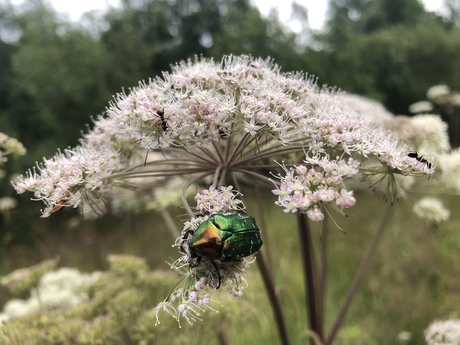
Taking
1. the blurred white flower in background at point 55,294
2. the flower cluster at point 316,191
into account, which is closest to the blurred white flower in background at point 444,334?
the flower cluster at point 316,191

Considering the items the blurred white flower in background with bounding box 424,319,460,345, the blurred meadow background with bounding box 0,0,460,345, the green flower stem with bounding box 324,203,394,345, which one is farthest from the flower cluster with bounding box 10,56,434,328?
the blurred white flower in background with bounding box 424,319,460,345

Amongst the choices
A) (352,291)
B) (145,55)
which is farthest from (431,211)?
(145,55)

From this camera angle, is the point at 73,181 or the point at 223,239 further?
the point at 73,181

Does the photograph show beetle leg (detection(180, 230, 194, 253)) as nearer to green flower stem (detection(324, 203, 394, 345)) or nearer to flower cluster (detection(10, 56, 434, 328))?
flower cluster (detection(10, 56, 434, 328))

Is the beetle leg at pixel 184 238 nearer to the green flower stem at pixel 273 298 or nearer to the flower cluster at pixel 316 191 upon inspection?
the flower cluster at pixel 316 191

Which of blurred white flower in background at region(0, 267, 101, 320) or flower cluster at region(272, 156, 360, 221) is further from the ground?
blurred white flower in background at region(0, 267, 101, 320)

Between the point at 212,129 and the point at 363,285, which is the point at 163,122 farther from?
the point at 363,285
